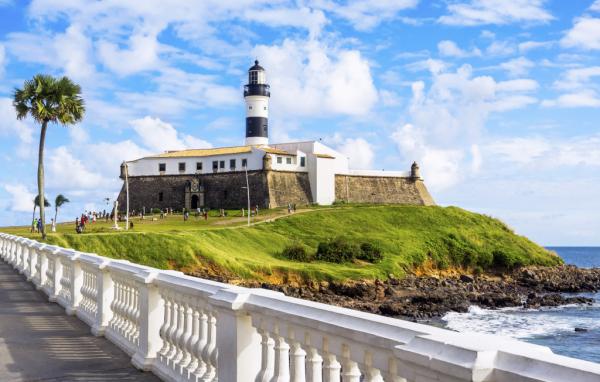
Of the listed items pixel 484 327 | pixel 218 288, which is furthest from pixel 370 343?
pixel 484 327

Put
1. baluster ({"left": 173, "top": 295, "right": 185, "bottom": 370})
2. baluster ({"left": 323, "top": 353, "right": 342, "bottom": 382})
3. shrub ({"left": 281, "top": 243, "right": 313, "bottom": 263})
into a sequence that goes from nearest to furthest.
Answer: baluster ({"left": 323, "top": 353, "right": 342, "bottom": 382}), baluster ({"left": 173, "top": 295, "right": 185, "bottom": 370}), shrub ({"left": 281, "top": 243, "right": 313, "bottom": 263})

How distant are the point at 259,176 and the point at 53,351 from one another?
2751 inches

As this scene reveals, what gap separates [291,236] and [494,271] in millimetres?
20309

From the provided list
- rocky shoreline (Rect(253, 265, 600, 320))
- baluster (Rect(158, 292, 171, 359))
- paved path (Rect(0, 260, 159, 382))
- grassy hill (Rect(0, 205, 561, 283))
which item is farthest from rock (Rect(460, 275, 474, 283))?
baluster (Rect(158, 292, 171, 359))

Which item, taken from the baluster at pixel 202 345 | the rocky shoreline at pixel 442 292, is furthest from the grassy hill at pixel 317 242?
the baluster at pixel 202 345

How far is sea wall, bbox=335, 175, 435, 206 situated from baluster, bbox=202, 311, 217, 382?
254 ft

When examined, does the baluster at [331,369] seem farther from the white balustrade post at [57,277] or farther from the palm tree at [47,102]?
the palm tree at [47,102]

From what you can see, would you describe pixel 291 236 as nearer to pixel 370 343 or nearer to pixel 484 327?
pixel 484 327

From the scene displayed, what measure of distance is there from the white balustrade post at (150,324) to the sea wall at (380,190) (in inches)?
2983

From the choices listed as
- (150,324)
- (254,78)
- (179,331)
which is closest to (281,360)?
(179,331)

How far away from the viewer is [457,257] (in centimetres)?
6500

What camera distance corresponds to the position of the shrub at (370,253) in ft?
190

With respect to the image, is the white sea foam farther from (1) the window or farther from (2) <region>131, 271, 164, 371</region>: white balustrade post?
(1) the window

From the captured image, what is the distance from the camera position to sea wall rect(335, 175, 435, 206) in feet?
276
